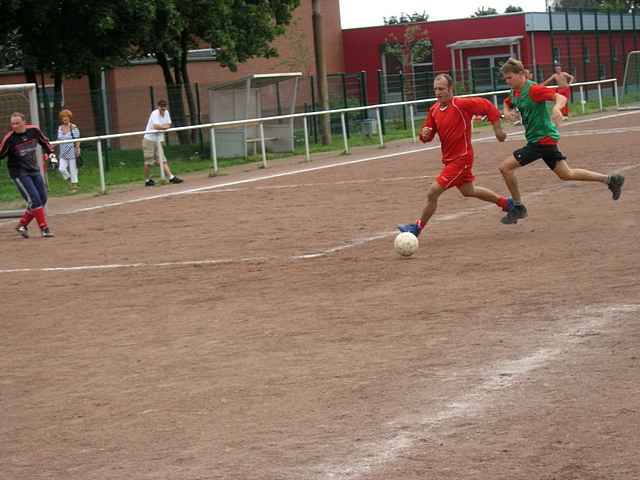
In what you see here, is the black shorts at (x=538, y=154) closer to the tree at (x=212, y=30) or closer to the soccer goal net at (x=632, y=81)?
the tree at (x=212, y=30)

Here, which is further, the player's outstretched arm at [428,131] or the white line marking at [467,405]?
the player's outstretched arm at [428,131]

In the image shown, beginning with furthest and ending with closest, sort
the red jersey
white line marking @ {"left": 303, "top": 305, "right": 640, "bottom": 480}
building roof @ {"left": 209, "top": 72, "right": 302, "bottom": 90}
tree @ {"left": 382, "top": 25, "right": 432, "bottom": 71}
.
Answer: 1. tree @ {"left": 382, "top": 25, "right": 432, "bottom": 71}
2. building roof @ {"left": 209, "top": 72, "right": 302, "bottom": 90}
3. the red jersey
4. white line marking @ {"left": 303, "top": 305, "right": 640, "bottom": 480}

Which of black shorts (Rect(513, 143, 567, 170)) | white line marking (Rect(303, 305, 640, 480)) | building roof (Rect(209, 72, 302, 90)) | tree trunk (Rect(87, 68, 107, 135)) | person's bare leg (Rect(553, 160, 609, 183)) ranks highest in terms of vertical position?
building roof (Rect(209, 72, 302, 90))

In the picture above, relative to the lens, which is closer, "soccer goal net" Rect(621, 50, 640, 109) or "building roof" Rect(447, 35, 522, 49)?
"soccer goal net" Rect(621, 50, 640, 109)

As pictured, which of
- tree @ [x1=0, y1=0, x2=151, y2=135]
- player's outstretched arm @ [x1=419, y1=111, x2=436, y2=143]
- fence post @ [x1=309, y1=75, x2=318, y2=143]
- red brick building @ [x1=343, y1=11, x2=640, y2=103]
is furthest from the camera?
red brick building @ [x1=343, y1=11, x2=640, y2=103]

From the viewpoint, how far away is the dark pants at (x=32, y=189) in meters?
17.2

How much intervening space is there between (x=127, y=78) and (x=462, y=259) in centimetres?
4033

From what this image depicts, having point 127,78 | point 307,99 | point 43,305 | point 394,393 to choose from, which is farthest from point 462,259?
point 127,78

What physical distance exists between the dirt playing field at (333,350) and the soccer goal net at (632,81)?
100ft

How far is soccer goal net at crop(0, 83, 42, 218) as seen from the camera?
70.5 feet

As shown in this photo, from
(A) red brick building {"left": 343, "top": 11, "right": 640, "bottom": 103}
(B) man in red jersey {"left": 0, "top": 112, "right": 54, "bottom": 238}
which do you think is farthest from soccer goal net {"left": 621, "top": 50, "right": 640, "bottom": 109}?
(B) man in red jersey {"left": 0, "top": 112, "right": 54, "bottom": 238}

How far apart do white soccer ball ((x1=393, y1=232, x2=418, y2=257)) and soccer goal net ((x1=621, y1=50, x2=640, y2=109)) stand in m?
34.7

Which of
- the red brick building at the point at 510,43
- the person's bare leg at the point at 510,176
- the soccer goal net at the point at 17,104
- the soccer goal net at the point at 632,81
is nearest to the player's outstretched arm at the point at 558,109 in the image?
the person's bare leg at the point at 510,176

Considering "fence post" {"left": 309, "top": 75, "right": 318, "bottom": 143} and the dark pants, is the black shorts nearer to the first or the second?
the dark pants
